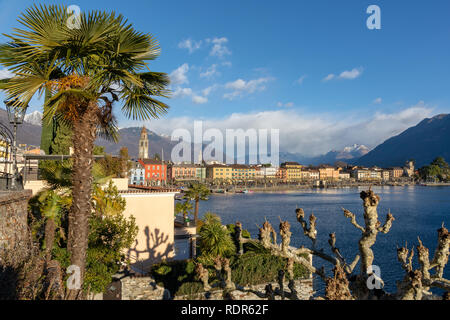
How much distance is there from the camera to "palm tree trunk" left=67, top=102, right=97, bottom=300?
6.66 metres

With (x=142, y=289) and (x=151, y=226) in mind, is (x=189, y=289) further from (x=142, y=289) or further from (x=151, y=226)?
(x=151, y=226)

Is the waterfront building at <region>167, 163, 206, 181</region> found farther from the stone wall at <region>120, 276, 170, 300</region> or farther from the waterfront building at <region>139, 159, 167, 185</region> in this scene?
the stone wall at <region>120, 276, 170, 300</region>

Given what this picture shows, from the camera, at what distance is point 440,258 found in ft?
18.0

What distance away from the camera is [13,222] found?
789 centimetres

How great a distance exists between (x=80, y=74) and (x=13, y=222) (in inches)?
170

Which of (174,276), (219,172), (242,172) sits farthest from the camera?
(242,172)

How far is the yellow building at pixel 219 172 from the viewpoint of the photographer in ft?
584

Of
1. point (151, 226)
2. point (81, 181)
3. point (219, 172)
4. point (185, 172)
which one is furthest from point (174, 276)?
point (219, 172)

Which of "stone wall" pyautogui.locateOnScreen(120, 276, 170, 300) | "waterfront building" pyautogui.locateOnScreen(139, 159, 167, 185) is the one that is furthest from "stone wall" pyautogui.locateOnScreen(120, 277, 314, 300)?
"waterfront building" pyautogui.locateOnScreen(139, 159, 167, 185)

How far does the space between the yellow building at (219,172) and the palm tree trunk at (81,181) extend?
555ft

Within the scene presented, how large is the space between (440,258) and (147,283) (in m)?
13.0

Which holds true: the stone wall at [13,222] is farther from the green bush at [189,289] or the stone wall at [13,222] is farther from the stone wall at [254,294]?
the stone wall at [254,294]

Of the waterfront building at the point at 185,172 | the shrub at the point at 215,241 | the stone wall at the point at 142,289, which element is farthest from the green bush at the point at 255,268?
the waterfront building at the point at 185,172

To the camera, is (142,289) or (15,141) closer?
(15,141)
